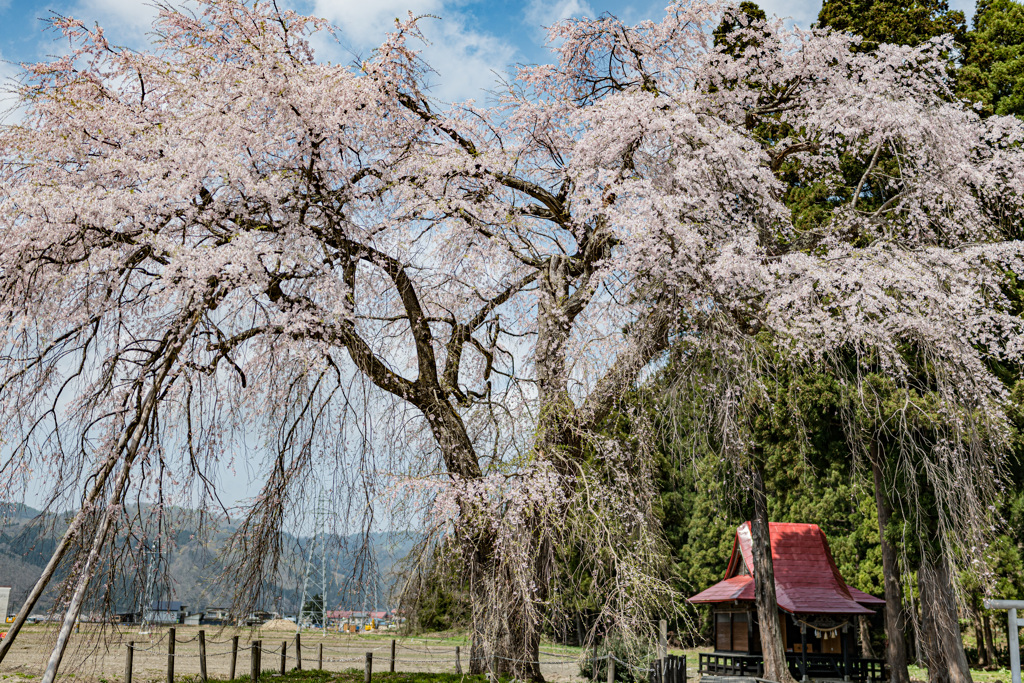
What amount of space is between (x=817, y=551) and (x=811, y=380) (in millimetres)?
6979

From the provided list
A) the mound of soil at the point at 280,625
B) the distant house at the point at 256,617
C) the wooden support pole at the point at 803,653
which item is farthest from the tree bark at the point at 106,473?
the mound of soil at the point at 280,625

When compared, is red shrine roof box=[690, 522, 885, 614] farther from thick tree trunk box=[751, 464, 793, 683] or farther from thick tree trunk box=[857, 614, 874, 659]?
thick tree trunk box=[857, 614, 874, 659]

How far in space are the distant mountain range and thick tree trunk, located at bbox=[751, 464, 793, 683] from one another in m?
9.07

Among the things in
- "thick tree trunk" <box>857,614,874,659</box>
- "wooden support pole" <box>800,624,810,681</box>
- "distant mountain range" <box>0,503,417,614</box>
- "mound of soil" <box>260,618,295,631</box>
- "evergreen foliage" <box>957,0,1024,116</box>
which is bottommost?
"mound of soil" <box>260,618,295,631</box>

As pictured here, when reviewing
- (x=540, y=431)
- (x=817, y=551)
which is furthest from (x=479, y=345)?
(x=817, y=551)

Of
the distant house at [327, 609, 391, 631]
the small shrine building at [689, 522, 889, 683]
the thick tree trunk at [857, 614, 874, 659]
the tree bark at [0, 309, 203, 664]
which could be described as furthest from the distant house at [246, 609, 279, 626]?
the thick tree trunk at [857, 614, 874, 659]

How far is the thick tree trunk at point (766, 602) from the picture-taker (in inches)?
546

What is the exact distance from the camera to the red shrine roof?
16.8 m

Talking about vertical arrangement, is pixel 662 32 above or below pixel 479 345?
above

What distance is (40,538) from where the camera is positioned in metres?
5.13

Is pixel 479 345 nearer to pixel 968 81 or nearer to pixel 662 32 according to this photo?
pixel 662 32

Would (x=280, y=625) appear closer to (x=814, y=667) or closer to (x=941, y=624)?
A: (x=814, y=667)

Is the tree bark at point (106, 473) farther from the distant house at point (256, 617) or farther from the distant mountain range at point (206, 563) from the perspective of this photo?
the distant house at point (256, 617)

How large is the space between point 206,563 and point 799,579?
1569 centimetres
